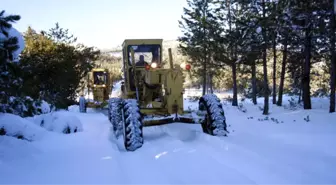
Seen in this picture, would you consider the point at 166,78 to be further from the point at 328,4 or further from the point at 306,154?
the point at 328,4

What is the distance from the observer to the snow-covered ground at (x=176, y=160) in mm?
4121

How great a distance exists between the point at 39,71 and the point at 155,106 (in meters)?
8.66

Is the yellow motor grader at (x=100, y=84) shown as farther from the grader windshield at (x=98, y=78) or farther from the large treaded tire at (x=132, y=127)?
the large treaded tire at (x=132, y=127)

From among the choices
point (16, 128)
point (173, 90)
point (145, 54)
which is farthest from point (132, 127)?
point (145, 54)

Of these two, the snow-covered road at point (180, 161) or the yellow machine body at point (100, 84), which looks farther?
the yellow machine body at point (100, 84)

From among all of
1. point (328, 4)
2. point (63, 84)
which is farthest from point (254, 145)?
point (63, 84)

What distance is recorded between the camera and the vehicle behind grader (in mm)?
6363

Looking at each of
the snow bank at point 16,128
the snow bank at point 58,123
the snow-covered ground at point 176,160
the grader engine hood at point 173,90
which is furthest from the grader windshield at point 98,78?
the grader engine hood at point 173,90

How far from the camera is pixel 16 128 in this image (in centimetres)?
628

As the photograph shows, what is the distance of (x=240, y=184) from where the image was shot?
12.6ft

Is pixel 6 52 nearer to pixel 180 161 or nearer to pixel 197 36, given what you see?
pixel 180 161

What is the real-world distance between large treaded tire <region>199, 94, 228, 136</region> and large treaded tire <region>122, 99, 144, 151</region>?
1689mm

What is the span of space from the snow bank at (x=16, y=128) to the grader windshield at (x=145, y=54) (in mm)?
3859

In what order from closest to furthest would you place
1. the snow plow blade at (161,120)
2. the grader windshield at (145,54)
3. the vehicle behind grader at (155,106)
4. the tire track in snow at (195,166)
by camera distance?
the tire track in snow at (195,166) < the vehicle behind grader at (155,106) < the snow plow blade at (161,120) < the grader windshield at (145,54)
